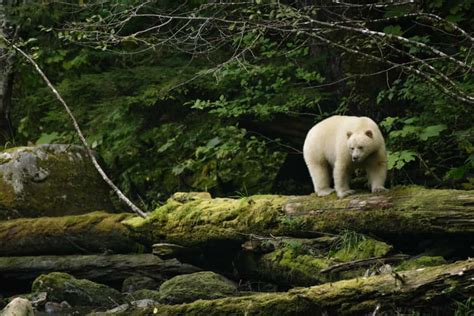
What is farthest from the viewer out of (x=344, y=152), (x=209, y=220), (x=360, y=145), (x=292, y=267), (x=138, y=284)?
(x=138, y=284)

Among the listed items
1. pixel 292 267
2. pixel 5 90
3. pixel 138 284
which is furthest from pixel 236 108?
pixel 5 90

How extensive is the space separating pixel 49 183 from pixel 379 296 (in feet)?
24.6

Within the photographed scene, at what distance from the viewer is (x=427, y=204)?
748cm

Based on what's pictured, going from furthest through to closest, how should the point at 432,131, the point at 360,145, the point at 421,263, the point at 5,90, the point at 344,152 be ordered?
the point at 5,90 → the point at 432,131 → the point at 344,152 → the point at 360,145 → the point at 421,263

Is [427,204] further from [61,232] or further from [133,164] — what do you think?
[133,164]

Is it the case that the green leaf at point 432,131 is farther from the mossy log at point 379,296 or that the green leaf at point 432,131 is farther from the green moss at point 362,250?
the mossy log at point 379,296

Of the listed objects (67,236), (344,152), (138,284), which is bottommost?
(138,284)

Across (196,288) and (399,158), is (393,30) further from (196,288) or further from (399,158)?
(196,288)

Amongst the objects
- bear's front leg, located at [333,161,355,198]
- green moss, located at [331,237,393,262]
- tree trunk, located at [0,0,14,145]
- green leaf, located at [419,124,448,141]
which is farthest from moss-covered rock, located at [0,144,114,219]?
green moss, located at [331,237,393,262]

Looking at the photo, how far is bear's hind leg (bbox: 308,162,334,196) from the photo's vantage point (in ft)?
29.1

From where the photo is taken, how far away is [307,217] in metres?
8.38

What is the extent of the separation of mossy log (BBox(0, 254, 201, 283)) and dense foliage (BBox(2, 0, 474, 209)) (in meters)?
1.52

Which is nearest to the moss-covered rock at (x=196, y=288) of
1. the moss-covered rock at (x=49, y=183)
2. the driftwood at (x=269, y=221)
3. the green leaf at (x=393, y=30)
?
the driftwood at (x=269, y=221)

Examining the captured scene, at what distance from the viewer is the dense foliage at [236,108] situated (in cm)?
1036
